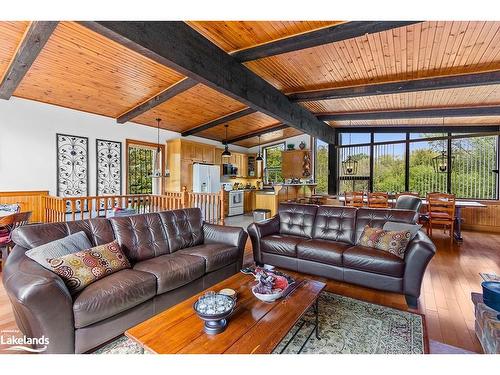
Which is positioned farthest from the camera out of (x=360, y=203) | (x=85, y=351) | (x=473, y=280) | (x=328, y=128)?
(x=328, y=128)

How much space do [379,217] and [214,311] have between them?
8.97ft

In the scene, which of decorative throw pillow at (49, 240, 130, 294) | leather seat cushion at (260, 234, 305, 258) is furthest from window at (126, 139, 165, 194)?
decorative throw pillow at (49, 240, 130, 294)

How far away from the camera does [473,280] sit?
10.6ft

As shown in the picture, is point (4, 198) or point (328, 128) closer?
point (4, 198)

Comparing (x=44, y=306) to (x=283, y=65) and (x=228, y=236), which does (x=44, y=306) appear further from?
(x=283, y=65)

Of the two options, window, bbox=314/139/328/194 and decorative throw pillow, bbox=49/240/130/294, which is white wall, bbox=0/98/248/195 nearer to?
decorative throw pillow, bbox=49/240/130/294

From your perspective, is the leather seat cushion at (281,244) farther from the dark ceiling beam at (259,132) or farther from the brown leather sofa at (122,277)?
the dark ceiling beam at (259,132)

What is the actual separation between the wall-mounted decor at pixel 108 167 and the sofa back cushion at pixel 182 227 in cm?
304

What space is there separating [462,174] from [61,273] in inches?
342

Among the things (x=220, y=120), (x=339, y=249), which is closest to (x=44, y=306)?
(x=339, y=249)

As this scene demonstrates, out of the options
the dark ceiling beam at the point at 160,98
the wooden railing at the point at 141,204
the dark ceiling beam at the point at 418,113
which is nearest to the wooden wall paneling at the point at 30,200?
the wooden railing at the point at 141,204

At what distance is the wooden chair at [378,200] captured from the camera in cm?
567
